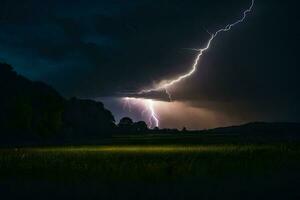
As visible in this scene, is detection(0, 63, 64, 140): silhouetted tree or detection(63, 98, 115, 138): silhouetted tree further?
detection(63, 98, 115, 138): silhouetted tree

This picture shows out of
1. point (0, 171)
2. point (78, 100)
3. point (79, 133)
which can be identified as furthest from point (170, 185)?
point (78, 100)

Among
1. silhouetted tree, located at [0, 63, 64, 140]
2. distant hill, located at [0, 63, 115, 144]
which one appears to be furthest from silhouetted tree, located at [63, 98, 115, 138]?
silhouetted tree, located at [0, 63, 64, 140]

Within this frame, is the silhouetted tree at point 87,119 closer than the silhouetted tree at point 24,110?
No

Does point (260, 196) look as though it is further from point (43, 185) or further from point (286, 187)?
point (43, 185)

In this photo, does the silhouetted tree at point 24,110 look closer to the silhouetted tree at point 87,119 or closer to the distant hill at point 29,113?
the distant hill at point 29,113

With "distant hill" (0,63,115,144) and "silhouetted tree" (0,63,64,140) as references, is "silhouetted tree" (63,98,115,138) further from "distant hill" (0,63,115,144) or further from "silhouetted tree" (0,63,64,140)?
"silhouetted tree" (0,63,64,140)

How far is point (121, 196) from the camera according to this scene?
1377cm

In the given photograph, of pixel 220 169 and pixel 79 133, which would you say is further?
pixel 79 133

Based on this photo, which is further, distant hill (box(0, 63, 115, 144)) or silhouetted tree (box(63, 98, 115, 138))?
silhouetted tree (box(63, 98, 115, 138))

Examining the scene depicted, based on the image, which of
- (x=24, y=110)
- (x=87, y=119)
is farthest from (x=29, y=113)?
(x=87, y=119)

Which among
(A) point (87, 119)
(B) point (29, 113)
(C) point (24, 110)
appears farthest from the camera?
(A) point (87, 119)

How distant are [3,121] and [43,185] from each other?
65.4 m

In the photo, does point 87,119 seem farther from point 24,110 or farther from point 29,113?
point 24,110

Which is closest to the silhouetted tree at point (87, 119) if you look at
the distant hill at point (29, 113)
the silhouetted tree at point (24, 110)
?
the distant hill at point (29, 113)
